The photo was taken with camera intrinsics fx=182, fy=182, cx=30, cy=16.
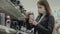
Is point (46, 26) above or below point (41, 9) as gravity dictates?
below

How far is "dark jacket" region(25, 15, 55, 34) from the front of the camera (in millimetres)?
2120

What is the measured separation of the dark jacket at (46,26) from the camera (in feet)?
6.95

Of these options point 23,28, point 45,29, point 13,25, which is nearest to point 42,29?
point 45,29

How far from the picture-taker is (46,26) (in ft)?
7.20

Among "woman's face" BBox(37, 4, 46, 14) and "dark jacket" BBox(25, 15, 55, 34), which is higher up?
"woman's face" BBox(37, 4, 46, 14)

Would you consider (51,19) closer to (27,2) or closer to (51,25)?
(51,25)

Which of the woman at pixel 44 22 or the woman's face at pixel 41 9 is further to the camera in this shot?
the woman's face at pixel 41 9

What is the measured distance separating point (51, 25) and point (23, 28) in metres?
1.60

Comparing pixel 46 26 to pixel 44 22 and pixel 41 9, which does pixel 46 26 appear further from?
pixel 41 9

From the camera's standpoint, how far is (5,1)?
2.52 meters

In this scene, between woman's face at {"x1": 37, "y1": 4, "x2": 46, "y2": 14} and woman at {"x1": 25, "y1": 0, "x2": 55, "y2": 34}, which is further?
woman's face at {"x1": 37, "y1": 4, "x2": 46, "y2": 14}

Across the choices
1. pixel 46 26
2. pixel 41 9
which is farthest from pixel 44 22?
pixel 41 9

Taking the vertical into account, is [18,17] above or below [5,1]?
below

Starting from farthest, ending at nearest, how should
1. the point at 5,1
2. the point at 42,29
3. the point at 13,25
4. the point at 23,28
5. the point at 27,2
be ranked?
the point at 27,2
the point at 23,28
the point at 13,25
the point at 5,1
the point at 42,29
